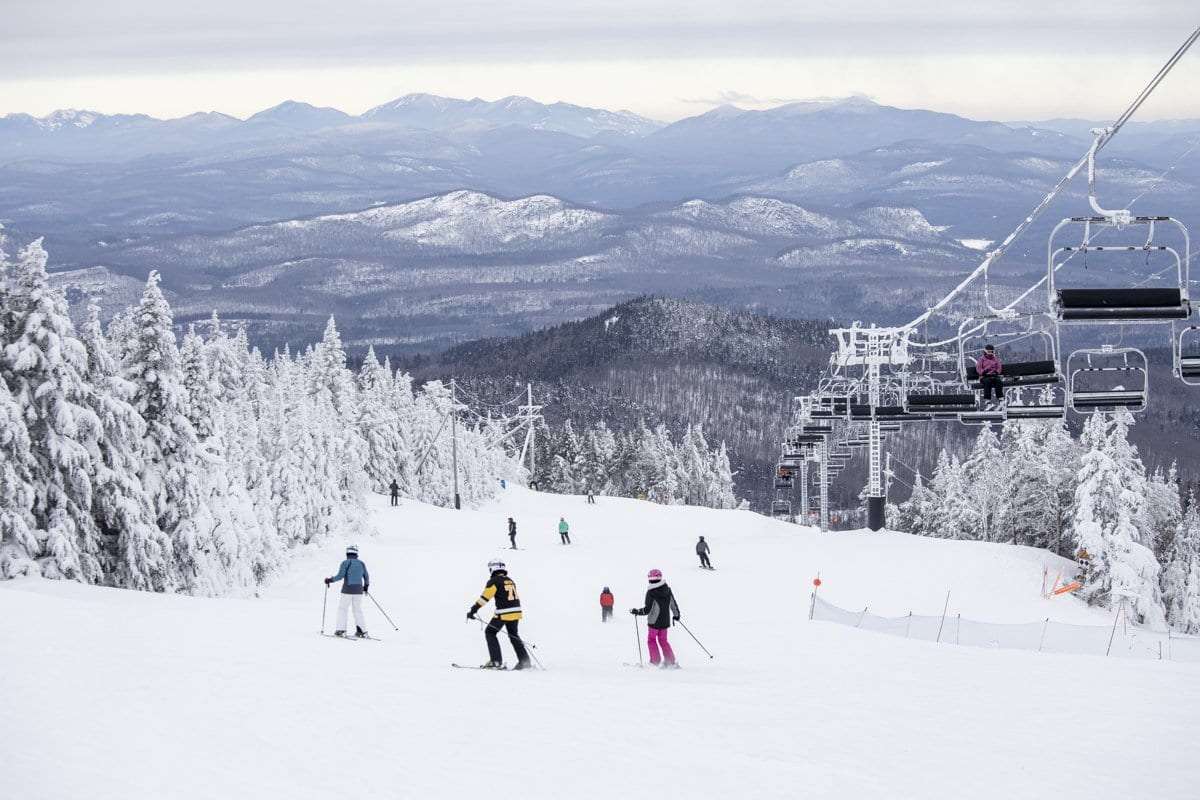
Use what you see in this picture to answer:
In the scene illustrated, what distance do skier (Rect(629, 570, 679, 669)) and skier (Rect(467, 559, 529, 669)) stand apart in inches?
72.6

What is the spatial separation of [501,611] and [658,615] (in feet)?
8.63

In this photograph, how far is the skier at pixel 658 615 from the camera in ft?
65.3

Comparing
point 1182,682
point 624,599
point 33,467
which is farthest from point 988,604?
point 33,467

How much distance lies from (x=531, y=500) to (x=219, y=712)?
6718 cm

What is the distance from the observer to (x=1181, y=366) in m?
24.2

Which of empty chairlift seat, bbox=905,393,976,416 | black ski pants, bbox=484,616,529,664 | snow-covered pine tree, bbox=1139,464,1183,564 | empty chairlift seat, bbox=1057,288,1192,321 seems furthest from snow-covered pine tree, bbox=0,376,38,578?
snow-covered pine tree, bbox=1139,464,1183,564

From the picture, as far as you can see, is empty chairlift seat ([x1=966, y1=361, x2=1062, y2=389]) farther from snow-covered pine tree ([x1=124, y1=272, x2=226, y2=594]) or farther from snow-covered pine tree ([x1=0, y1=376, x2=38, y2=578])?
snow-covered pine tree ([x1=0, y1=376, x2=38, y2=578])

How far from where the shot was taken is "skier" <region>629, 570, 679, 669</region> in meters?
19.9

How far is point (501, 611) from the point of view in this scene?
18844 mm

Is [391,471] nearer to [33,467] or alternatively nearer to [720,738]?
[33,467]

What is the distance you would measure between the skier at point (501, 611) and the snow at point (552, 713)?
28.6 inches

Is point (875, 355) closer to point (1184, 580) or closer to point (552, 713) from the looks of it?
point (1184, 580)

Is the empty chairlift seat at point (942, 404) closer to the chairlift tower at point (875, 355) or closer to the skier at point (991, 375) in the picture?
the skier at point (991, 375)

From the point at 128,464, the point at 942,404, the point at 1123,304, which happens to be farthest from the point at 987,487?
the point at 1123,304
